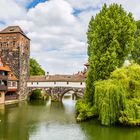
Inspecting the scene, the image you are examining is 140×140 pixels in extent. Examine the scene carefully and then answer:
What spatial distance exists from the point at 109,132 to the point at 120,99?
10.3 ft

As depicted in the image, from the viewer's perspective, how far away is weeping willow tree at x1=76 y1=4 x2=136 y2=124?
27531 millimetres

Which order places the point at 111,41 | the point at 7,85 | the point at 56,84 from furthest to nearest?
the point at 56,84 < the point at 7,85 < the point at 111,41

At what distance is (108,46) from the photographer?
28375mm

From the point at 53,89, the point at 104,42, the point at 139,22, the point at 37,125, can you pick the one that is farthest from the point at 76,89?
the point at 37,125

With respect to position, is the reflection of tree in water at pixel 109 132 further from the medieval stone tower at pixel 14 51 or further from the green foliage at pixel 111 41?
the medieval stone tower at pixel 14 51

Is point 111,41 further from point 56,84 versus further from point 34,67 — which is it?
point 34,67

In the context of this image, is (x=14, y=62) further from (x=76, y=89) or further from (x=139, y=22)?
(x=139, y=22)

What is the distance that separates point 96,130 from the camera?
73.3 feet

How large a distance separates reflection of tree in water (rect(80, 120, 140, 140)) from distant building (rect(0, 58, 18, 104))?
21174mm

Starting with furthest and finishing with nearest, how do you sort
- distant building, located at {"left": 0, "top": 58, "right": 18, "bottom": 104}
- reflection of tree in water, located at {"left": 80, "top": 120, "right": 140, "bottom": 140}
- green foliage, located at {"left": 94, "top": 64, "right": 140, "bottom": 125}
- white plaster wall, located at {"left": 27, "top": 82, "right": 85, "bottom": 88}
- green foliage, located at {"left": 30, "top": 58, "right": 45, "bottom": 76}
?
green foliage, located at {"left": 30, "top": 58, "right": 45, "bottom": 76}
white plaster wall, located at {"left": 27, "top": 82, "right": 85, "bottom": 88}
distant building, located at {"left": 0, "top": 58, "right": 18, "bottom": 104}
green foliage, located at {"left": 94, "top": 64, "right": 140, "bottom": 125}
reflection of tree in water, located at {"left": 80, "top": 120, "right": 140, "bottom": 140}

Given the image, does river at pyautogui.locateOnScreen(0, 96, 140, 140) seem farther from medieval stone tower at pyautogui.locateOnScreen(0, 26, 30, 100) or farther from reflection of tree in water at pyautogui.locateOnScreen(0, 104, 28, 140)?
medieval stone tower at pyautogui.locateOnScreen(0, 26, 30, 100)

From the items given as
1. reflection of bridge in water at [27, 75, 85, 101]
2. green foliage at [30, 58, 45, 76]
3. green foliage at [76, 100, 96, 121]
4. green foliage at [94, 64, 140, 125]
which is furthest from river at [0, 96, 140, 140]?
green foliage at [30, 58, 45, 76]

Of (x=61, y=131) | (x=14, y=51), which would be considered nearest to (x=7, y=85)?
(x=14, y=51)

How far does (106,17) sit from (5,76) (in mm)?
20699
